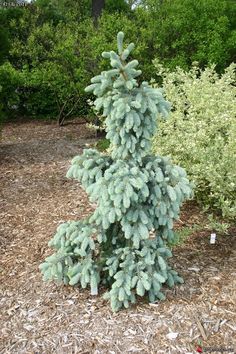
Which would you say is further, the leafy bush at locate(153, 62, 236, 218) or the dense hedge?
the dense hedge

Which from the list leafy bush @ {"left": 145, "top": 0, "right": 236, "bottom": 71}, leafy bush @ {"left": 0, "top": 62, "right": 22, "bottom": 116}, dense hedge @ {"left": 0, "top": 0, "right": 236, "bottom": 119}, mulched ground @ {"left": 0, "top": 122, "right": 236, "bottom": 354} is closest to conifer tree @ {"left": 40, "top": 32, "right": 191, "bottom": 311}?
mulched ground @ {"left": 0, "top": 122, "right": 236, "bottom": 354}

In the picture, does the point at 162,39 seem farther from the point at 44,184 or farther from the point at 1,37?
the point at 44,184

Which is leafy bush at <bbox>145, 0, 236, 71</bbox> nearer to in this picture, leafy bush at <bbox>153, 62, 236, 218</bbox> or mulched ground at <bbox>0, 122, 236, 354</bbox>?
leafy bush at <bbox>153, 62, 236, 218</bbox>

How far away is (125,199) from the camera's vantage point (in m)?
3.45

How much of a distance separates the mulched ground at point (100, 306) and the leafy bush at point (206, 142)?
0.45 metres

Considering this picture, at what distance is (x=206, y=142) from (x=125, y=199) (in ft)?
7.55

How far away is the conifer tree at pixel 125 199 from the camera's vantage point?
3.45m

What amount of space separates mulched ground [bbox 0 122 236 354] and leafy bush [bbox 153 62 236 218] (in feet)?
1.49

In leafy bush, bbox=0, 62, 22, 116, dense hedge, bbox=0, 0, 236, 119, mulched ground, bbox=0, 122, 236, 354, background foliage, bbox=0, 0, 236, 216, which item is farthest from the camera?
leafy bush, bbox=0, 62, 22, 116

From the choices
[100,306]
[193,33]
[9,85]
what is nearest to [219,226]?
[100,306]

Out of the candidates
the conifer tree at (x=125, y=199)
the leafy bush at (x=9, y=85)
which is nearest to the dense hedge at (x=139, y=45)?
the leafy bush at (x=9, y=85)

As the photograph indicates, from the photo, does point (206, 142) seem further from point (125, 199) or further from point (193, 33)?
point (193, 33)

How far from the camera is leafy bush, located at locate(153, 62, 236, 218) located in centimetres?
500

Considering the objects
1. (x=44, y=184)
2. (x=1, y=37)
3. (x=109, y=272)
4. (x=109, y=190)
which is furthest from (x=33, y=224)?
(x=1, y=37)
